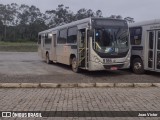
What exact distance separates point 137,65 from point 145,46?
1.29 meters

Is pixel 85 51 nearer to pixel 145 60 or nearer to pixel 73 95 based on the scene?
pixel 145 60

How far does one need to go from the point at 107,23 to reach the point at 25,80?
4.98m

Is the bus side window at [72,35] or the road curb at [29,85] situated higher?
the bus side window at [72,35]

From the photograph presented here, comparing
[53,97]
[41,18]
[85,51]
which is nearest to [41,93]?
[53,97]

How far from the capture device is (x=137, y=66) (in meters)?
16.1

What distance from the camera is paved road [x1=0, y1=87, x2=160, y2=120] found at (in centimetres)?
813

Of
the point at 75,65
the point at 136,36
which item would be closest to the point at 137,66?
the point at 136,36

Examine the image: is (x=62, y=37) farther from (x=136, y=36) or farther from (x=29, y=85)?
(x=29, y=85)

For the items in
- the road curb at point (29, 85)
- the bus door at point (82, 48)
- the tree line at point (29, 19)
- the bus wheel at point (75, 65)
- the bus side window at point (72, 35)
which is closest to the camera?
the road curb at point (29, 85)

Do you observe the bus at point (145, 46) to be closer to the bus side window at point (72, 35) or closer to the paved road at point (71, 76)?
the paved road at point (71, 76)

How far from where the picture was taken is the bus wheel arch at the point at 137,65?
51.9 feet

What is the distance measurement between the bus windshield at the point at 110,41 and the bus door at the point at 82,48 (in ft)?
2.20

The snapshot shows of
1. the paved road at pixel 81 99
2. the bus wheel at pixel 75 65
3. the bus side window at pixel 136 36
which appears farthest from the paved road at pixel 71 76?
the paved road at pixel 81 99

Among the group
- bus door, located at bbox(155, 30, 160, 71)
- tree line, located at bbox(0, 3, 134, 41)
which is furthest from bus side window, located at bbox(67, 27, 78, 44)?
tree line, located at bbox(0, 3, 134, 41)
